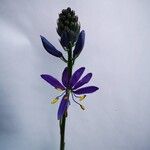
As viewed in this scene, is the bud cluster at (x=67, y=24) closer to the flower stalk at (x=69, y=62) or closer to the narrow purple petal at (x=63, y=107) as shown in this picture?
the flower stalk at (x=69, y=62)

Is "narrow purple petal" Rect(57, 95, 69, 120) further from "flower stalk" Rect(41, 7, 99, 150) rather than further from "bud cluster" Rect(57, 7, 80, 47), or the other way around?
"bud cluster" Rect(57, 7, 80, 47)

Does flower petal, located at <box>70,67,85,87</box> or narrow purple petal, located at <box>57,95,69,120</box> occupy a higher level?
flower petal, located at <box>70,67,85,87</box>

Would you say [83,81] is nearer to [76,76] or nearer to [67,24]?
[76,76]

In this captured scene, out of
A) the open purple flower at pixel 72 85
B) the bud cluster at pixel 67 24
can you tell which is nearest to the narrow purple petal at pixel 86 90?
the open purple flower at pixel 72 85

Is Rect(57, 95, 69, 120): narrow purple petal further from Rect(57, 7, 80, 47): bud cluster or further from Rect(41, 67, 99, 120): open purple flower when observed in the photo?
Rect(57, 7, 80, 47): bud cluster

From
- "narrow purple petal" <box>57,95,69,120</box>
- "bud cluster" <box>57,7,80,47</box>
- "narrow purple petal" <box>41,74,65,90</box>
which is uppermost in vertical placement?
"bud cluster" <box>57,7,80,47</box>

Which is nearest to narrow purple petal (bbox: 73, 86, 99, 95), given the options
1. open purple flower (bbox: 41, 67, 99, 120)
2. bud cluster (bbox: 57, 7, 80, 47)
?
open purple flower (bbox: 41, 67, 99, 120)

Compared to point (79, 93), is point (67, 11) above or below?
above

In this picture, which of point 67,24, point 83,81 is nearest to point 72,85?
point 83,81
